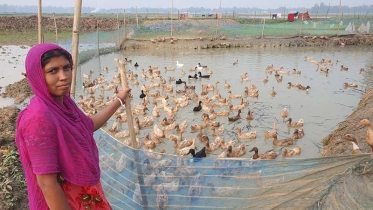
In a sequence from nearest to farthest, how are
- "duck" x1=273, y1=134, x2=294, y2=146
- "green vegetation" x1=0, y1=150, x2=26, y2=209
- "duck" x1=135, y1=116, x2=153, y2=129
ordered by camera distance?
"green vegetation" x1=0, y1=150, x2=26, y2=209 < "duck" x1=273, y1=134, x2=294, y2=146 < "duck" x1=135, y1=116, x2=153, y2=129

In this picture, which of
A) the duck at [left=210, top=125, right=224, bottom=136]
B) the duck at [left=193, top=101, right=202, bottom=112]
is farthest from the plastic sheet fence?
the duck at [left=193, top=101, right=202, bottom=112]

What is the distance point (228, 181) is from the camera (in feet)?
11.4

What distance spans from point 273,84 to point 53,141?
1367cm

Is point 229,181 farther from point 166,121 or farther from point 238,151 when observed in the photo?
point 166,121

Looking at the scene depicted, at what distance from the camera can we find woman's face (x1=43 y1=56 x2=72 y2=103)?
6.15 feet

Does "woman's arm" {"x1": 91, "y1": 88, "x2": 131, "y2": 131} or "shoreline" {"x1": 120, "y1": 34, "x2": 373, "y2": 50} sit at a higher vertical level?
"shoreline" {"x1": 120, "y1": 34, "x2": 373, "y2": 50}

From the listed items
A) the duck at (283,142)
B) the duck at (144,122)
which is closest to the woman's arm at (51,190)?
the duck at (283,142)

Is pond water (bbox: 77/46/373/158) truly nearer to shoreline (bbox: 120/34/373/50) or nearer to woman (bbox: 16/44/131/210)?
shoreline (bbox: 120/34/373/50)

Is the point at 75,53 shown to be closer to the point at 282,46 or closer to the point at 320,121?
the point at 320,121

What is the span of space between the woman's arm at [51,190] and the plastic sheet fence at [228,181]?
5.02 ft

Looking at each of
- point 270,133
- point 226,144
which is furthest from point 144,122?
point 270,133

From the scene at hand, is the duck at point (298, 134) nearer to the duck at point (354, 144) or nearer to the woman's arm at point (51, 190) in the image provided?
the duck at point (354, 144)

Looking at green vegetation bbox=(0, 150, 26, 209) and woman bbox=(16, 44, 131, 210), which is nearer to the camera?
woman bbox=(16, 44, 131, 210)

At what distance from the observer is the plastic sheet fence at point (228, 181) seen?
332cm
